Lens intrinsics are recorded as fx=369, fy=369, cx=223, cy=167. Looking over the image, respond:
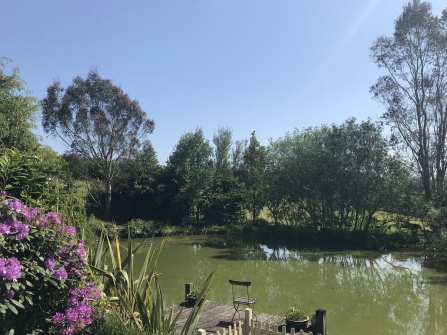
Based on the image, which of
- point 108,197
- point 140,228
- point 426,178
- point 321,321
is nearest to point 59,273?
point 321,321

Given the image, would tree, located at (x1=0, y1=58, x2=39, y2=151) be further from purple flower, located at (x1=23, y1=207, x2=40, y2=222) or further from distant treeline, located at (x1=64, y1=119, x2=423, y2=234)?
purple flower, located at (x1=23, y1=207, x2=40, y2=222)

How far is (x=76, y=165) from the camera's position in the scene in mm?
21469

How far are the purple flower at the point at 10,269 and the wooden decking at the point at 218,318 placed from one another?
408 centimetres

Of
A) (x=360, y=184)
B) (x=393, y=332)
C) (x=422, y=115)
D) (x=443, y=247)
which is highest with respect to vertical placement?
(x=422, y=115)

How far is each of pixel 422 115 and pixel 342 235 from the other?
7566 millimetres

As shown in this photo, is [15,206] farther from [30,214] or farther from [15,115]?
[15,115]

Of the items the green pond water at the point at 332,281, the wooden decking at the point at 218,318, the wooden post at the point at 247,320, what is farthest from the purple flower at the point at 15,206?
the green pond water at the point at 332,281

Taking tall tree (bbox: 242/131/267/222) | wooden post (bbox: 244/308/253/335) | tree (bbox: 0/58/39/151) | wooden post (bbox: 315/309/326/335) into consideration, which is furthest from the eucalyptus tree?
wooden post (bbox: 244/308/253/335)

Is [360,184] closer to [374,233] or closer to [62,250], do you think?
[374,233]

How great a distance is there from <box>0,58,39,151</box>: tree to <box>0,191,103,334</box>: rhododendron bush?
10.7 m

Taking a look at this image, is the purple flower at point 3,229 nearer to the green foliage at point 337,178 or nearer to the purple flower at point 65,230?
the purple flower at point 65,230

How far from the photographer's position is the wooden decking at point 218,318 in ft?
20.1

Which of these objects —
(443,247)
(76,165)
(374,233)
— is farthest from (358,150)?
(76,165)

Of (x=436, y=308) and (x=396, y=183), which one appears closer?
(x=436, y=308)
